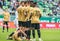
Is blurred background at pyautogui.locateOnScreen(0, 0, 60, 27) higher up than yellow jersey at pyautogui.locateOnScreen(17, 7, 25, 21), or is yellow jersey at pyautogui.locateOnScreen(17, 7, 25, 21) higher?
yellow jersey at pyautogui.locateOnScreen(17, 7, 25, 21)

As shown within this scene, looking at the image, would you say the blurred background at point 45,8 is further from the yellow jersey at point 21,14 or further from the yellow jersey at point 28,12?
the yellow jersey at point 21,14

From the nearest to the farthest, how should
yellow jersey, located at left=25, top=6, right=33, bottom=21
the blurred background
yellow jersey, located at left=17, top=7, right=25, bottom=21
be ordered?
yellow jersey, located at left=17, top=7, right=25, bottom=21
yellow jersey, located at left=25, top=6, right=33, bottom=21
the blurred background

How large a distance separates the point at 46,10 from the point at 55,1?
928 mm

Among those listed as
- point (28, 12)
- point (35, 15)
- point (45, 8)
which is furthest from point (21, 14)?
point (45, 8)

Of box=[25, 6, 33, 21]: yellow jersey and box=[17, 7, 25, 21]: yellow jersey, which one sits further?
box=[25, 6, 33, 21]: yellow jersey

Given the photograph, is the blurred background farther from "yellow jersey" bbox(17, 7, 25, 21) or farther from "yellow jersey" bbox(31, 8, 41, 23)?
"yellow jersey" bbox(17, 7, 25, 21)

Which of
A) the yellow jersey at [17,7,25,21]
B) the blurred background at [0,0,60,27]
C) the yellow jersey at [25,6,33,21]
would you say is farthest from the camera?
the blurred background at [0,0,60,27]

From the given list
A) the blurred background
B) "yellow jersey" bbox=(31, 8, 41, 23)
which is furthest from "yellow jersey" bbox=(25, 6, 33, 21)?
the blurred background

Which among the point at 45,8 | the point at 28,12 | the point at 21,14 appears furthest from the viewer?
the point at 45,8

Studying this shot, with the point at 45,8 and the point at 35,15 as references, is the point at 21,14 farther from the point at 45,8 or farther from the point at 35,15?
the point at 45,8

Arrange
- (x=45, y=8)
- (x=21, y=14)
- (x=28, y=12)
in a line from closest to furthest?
(x=21, y=14) → (x=28, y=12) → (x=45, y=8)

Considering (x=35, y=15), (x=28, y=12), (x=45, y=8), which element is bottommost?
(x=45, y=8)

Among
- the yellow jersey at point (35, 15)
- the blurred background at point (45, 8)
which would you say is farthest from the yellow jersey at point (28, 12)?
the blurred background at point (45, 8)

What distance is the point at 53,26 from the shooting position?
12289 millimetres
